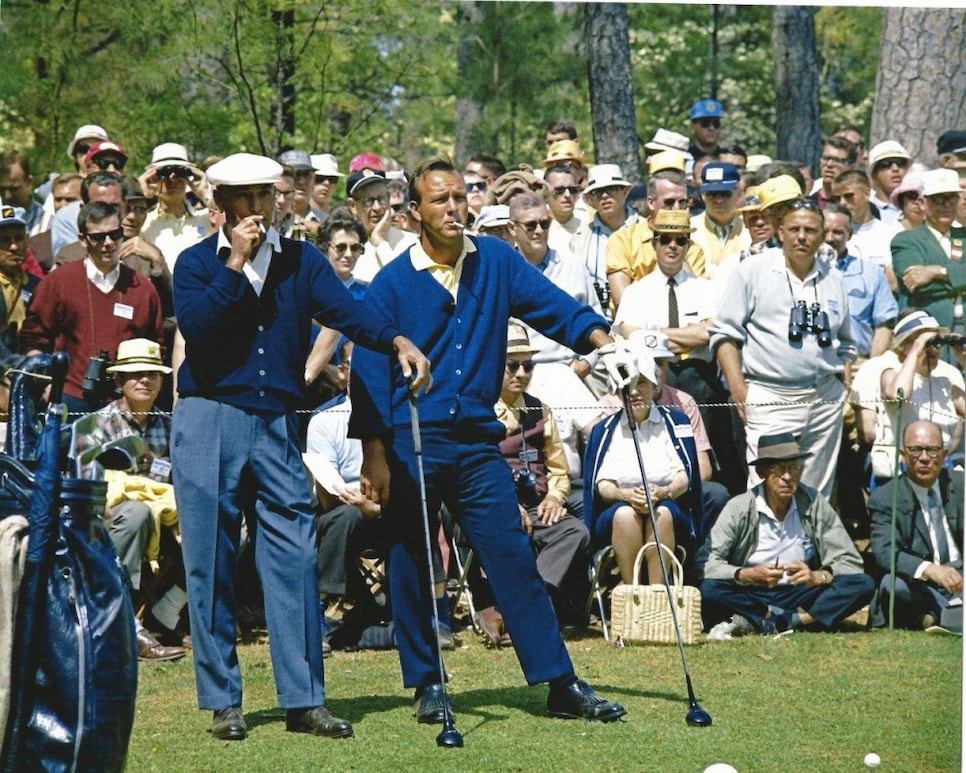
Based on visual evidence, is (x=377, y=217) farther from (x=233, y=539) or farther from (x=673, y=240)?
(x=233, y=539)

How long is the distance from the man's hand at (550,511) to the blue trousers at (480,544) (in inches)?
96.9

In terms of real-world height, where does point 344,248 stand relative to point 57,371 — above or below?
above

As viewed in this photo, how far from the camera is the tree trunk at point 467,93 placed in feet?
73.9

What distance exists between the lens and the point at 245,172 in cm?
653

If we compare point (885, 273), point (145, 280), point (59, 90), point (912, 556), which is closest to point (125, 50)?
point (59, 90)

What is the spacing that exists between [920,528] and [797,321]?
1.37m

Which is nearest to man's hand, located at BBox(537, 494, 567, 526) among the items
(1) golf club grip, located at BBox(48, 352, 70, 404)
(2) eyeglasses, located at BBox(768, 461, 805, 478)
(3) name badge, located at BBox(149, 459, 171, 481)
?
(2) eyeglasses, located at BBox(768, 461, 805, 478)

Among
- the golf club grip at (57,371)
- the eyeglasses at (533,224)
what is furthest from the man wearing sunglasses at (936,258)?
the golf club grip at (57,371)

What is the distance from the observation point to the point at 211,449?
6.61 metres

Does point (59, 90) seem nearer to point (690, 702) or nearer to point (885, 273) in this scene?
point (885, 273)

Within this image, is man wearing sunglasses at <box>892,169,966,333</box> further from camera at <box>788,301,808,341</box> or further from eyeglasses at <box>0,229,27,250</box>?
eyeglasses at <box>0,229,27,250</box>

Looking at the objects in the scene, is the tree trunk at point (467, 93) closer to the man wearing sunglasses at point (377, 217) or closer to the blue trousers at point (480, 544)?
the man wearing sunglasses at point (377, 217)

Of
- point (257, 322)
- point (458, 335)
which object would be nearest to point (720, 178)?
point (458, 335)

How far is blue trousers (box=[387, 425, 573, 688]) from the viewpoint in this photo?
22.6 feet
